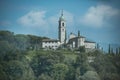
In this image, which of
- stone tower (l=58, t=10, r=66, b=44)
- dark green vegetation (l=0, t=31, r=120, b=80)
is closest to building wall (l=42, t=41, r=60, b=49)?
stone tower (l=58, t=10, r=66, b=44)

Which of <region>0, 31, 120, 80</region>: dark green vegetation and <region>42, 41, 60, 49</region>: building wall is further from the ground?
<region>42, 41, 60, 49</region>: building wall

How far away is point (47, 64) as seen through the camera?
10758 mm

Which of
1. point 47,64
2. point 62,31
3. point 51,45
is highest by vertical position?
point 62,31

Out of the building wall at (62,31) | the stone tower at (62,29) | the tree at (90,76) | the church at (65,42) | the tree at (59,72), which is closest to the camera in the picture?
the tree at (90,76)

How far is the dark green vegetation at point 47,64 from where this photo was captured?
31.6ft

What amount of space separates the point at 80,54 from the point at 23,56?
1688 mm

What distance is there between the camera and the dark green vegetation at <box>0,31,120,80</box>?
964 centimetres

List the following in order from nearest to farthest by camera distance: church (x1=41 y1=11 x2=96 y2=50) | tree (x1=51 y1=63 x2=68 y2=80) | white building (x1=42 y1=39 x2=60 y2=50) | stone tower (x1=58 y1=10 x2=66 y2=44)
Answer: tree (x1=51 y1=63 x2=68 y2=80) < stone tower (x1=58 y1=10 x2=66 y2=44) < church (x1=41 y1=11 x2=96 y2=50) < white building (x1=42 y1=39 x2=60 y2=50)

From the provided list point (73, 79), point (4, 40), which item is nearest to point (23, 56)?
point (4, 40)

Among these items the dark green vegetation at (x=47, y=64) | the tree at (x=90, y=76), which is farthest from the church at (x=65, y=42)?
the tree at (x=90, y=76)

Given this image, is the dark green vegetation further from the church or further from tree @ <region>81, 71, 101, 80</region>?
the church

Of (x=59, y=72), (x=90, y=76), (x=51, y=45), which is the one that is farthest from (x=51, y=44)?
(x=90, y=76)

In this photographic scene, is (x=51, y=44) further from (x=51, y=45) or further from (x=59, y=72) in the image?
(x=59, y=72)

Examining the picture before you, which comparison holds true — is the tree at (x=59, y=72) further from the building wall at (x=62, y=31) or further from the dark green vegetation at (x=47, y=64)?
the building wall at (x=62, y=31)
